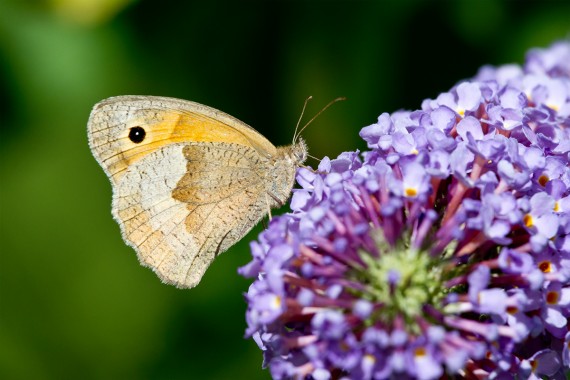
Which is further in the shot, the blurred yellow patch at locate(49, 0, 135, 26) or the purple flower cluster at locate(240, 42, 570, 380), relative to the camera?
the blurred yellow patch at locate(49, 0, 135, 26)

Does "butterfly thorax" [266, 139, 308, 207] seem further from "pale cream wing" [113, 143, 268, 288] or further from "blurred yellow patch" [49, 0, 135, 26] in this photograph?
"blurred yellow patch" [49, 0, 135, 26]

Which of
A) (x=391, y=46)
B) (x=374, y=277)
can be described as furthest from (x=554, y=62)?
(x=374, y=277)

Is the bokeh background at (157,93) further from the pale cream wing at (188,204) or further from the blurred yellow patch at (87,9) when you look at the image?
the pale cream wing at (188,204)

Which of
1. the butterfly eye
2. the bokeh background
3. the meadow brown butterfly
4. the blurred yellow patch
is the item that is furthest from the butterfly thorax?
the blurred yellow patch

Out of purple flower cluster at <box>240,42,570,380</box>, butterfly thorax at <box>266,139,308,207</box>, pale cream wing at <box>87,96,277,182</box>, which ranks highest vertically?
pale cream wing at <box>87,96,277,182</box>

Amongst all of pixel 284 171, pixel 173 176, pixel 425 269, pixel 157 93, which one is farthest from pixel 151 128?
pixel 425 269

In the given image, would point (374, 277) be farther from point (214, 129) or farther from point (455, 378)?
point (214, 129)

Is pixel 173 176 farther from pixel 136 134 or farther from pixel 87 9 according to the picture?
pixel 87 9

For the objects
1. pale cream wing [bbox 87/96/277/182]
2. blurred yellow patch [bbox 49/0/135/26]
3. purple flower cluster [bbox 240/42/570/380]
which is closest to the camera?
purple flower cluster [bbox 240/42/570/380]

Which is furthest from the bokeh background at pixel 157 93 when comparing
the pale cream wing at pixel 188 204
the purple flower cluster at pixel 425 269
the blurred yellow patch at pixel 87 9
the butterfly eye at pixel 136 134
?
the purple flower cluster at pixel 425 269
